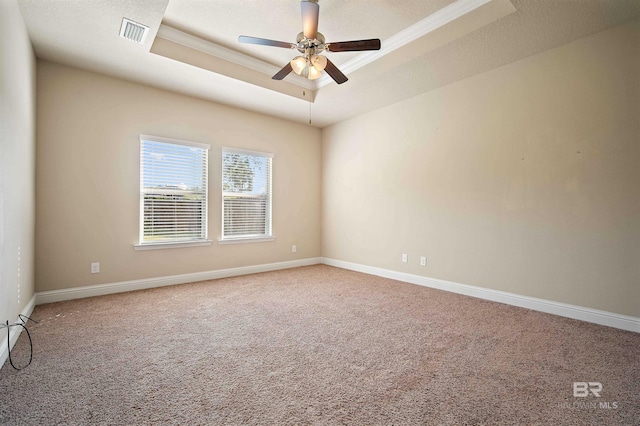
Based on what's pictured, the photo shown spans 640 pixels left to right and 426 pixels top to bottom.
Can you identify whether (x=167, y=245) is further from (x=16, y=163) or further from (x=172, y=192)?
(x=16, y=163)

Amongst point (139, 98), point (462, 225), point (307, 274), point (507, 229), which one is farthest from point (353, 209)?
point (139, 98)

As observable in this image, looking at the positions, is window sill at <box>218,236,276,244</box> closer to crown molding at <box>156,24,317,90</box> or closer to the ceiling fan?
crown molding at <box>156,24,317,90</box>

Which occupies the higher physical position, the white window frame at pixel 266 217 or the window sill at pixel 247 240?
the white window frame at pixel 266 217

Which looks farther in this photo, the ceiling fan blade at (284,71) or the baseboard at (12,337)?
the ceiling fan blade at (284,71)

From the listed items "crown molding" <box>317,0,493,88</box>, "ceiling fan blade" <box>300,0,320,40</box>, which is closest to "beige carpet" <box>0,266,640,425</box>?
"ceiling fan blade" <box>300,0,320,40</box>

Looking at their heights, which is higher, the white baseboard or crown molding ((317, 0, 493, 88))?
crown molding ((317, 0, 493, 88))

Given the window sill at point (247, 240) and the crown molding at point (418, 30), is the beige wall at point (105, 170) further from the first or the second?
the crown molding at point (418, 30)

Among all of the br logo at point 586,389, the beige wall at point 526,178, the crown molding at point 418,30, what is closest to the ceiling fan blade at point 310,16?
the crown molding at point 418,30

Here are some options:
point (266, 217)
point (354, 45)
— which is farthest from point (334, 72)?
point (266, 217)

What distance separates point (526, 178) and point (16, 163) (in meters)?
4.91

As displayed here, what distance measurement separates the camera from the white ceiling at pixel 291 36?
2.66 m

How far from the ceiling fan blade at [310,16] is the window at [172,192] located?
2.57m

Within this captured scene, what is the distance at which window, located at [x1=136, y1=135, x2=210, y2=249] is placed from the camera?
407cm

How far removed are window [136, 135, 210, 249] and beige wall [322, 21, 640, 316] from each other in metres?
2.76
